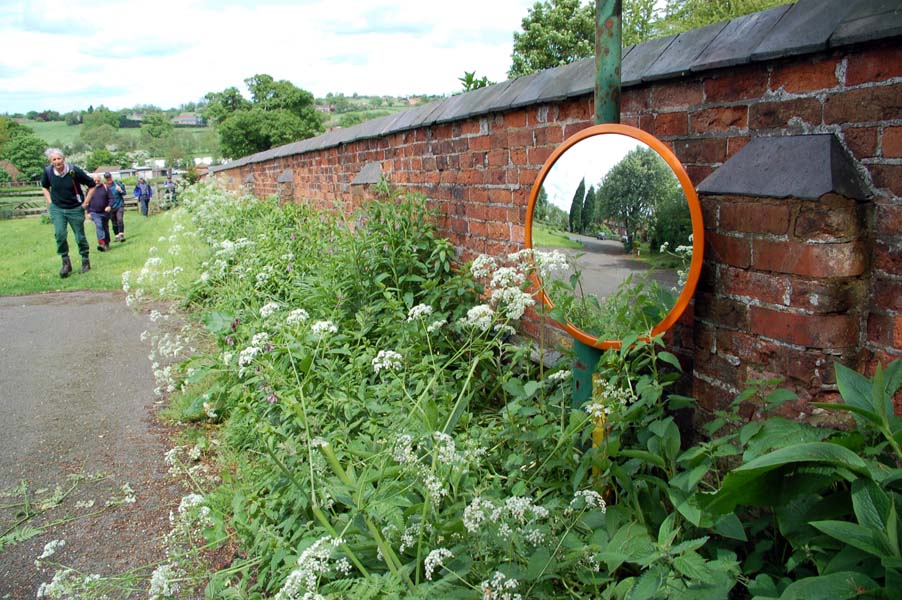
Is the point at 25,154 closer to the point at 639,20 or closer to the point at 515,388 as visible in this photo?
the point at 639,20

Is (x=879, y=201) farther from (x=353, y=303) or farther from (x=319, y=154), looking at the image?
(x=319, y=154)

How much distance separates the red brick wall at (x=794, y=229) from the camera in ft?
5.15

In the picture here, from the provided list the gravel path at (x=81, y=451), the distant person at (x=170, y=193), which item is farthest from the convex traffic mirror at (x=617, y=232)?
the distant person at (x=170, y=193)

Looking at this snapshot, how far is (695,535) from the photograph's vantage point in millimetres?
1722

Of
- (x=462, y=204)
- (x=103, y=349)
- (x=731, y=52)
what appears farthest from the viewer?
(x=103, y=349)

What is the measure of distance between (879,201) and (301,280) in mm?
3912

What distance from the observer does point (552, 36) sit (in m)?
34.8

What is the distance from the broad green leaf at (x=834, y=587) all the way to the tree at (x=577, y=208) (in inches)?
62.1

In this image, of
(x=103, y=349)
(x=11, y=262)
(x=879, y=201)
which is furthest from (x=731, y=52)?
(x=11, y=262)

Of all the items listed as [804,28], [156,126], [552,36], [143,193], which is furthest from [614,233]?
[156,126]

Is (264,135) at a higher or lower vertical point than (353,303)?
higher

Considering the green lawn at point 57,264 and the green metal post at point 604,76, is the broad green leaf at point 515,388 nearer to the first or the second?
the green metal post at point 604,76

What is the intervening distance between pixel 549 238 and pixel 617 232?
0.40 m

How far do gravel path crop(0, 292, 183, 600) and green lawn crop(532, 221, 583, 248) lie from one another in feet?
7.10
